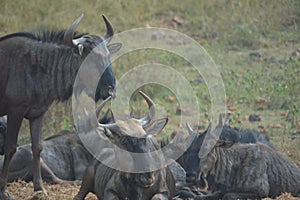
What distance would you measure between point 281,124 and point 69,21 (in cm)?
527

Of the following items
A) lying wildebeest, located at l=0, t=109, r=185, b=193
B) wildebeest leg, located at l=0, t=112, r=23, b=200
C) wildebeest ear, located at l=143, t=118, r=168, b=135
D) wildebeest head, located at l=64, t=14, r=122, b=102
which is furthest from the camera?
lying wildebeest, located at l=0, t=109, r=185, b=193

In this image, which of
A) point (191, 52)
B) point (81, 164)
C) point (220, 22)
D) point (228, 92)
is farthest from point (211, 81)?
point (81, 164)

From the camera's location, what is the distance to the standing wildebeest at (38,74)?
776 centimetres

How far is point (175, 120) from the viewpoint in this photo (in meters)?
12.0

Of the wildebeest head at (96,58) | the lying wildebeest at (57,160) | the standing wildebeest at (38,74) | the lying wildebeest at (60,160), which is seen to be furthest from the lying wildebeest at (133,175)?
the lying wildebeest at (57,160)

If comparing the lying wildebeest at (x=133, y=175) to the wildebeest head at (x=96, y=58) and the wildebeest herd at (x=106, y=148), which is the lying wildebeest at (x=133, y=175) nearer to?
the wildebeest herd at (x=106, y=148)

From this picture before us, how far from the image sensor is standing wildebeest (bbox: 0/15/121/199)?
7.76 metres

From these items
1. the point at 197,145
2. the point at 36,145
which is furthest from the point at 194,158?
the point at 36,145

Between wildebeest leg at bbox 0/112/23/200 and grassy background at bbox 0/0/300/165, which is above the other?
grassy background at bbox 0/0/300/165

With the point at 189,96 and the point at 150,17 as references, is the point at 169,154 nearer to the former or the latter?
the point at 189,96

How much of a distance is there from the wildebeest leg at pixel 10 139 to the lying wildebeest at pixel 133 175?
0.74 m

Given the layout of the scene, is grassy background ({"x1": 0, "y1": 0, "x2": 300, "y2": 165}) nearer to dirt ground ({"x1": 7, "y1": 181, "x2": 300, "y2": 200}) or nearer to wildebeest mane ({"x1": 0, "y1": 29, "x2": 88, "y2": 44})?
dirt ground ({"x1": 7, "y1": 181, "x2": 300, "y2": 200})

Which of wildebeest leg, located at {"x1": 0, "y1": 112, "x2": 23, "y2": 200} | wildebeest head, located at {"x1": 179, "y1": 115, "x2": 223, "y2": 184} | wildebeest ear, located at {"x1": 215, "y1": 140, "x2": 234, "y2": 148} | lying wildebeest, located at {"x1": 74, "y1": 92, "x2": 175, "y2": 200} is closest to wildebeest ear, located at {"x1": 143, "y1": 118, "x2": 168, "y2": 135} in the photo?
lying wildebeest, located at {"x1": 74, "y1": 92, "x2": 175, "y2": 200}

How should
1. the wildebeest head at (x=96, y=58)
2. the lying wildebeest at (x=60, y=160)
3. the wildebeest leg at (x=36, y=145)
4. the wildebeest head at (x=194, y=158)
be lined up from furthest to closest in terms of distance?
the lying wildebeest at (x=60, y=160)
the wildebeest head at (x=194, y=158)
the wildebeest leg at (x=36, y=145)
the wildebeest head at (x=96, y=58)
